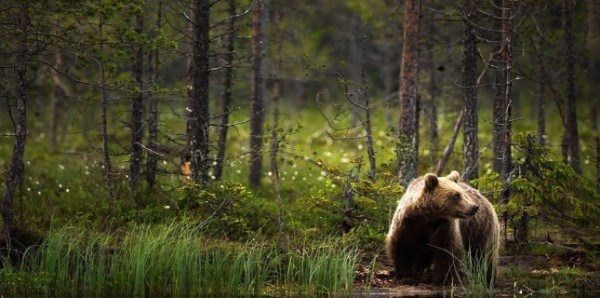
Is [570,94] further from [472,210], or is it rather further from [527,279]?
[472,210]

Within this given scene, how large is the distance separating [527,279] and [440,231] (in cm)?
175

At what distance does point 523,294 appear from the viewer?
11984 millimetres

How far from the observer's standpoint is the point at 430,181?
38.1ft

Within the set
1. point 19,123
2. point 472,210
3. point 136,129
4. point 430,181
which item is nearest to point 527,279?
point 472,210

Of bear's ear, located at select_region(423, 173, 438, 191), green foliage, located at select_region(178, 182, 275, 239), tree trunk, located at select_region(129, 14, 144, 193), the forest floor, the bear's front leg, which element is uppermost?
tree trunk, located at select_region(129, 14, 144, 193)

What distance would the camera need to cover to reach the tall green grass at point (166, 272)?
Result: 1120 centimetres

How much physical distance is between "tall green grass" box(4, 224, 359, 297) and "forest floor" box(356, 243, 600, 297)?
750 mm

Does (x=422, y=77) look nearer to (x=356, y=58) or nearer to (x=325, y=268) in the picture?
(x=325, y=268)

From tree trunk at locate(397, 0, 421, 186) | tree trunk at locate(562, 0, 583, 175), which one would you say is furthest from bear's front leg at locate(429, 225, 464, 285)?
tree trunk at locate(562, 0, 583, 175)

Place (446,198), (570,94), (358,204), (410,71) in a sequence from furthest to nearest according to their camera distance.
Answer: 1. (570,94)
2. (410,71)
3. (358,204)
4. (446,198)

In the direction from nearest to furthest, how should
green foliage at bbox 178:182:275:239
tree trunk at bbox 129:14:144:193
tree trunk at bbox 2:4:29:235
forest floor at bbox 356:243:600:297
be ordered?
forest floor at bbox 356:243:600:297 < tree trunk at bbox 2:4:29:235 < green foliage at bbox 178:182:275:239 < tree trunk at bbox 129:14:144:193

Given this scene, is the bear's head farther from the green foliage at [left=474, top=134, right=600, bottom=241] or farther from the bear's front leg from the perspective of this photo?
the green foliage at [left=474, top=134, right=600, bottom=241]

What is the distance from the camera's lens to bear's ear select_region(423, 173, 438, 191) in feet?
37.8

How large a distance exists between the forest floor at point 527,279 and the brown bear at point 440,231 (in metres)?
0.29
